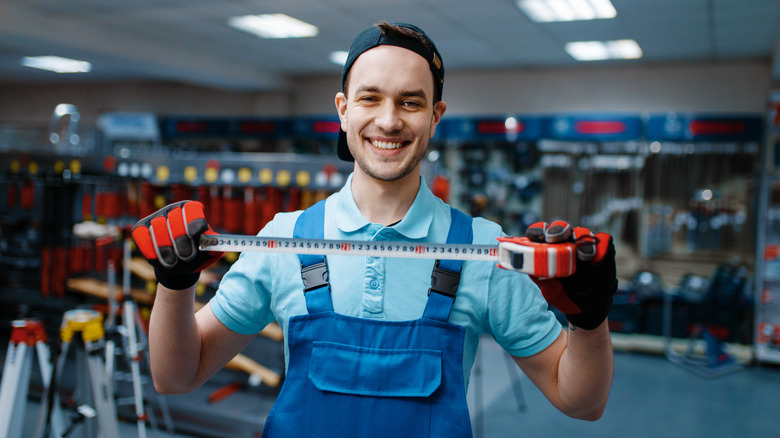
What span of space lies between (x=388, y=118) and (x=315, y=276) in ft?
1.27

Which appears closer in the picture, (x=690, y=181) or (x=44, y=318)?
(x=44, y=318)

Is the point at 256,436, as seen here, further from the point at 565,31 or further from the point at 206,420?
the point at 565,31

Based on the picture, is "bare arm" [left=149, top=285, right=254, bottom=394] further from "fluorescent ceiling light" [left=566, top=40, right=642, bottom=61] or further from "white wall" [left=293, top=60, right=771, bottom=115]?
"white wall" [left=293, top=60, right=771, bottom=115]

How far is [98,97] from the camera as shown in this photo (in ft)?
40.2

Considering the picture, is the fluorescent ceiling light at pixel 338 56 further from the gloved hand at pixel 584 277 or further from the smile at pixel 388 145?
the gloved hand at pixel 584 277

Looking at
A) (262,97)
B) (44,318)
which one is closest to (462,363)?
(44,318)

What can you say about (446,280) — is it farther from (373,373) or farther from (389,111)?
(389,111)

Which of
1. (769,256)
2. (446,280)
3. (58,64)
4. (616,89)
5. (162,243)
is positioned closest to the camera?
(162,243)

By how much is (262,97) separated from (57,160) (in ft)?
17.7

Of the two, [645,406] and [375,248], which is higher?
[375,248]

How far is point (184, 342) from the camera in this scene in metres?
1.27

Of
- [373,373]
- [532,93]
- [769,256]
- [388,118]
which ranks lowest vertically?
[769,256]

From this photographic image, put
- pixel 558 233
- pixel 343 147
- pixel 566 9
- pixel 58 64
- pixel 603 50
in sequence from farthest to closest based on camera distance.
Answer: pixel 58 64 < pixel 603 50 < pixel 566 9 < pixel 343 147 < pixel 558 233

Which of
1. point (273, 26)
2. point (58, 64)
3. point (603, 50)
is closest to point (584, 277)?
point (273, 26)
